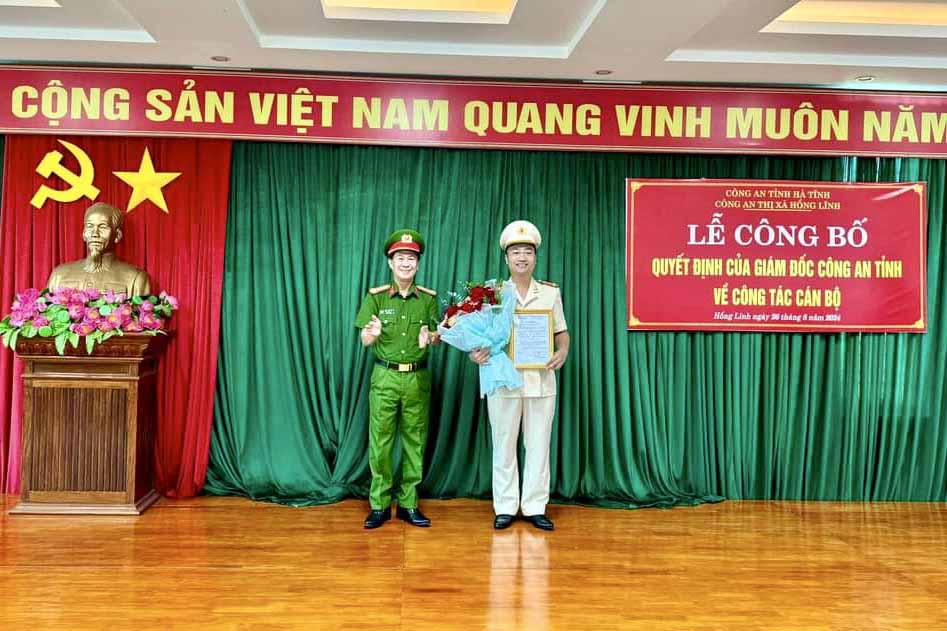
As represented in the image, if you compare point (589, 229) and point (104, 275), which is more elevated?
point (589, 229)

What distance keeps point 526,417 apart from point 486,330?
55cm

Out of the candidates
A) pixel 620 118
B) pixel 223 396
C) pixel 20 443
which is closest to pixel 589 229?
pixel 620 118

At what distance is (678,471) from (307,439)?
7.35 ft

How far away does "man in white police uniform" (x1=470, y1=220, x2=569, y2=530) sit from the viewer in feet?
14.2

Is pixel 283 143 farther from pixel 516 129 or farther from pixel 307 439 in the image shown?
pixel 307 439

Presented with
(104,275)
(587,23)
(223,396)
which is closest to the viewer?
(587,23)

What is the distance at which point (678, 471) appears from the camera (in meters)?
5.00

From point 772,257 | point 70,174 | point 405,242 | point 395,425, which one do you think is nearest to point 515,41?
point 405,242

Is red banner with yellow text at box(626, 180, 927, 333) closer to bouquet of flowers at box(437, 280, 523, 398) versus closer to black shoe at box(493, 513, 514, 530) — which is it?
bouquet of flowers at box(437, 280, 523, 398)

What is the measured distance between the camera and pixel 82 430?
4336 millimetres

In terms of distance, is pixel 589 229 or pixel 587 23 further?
pixel 589 229

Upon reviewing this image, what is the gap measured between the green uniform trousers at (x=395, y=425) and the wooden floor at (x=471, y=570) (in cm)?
21

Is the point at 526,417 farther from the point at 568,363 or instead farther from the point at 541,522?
the point at 568,363

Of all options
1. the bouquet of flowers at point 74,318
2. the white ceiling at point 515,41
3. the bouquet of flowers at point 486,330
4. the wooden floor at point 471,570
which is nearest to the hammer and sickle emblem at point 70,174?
the white ceiling at point 515,41
